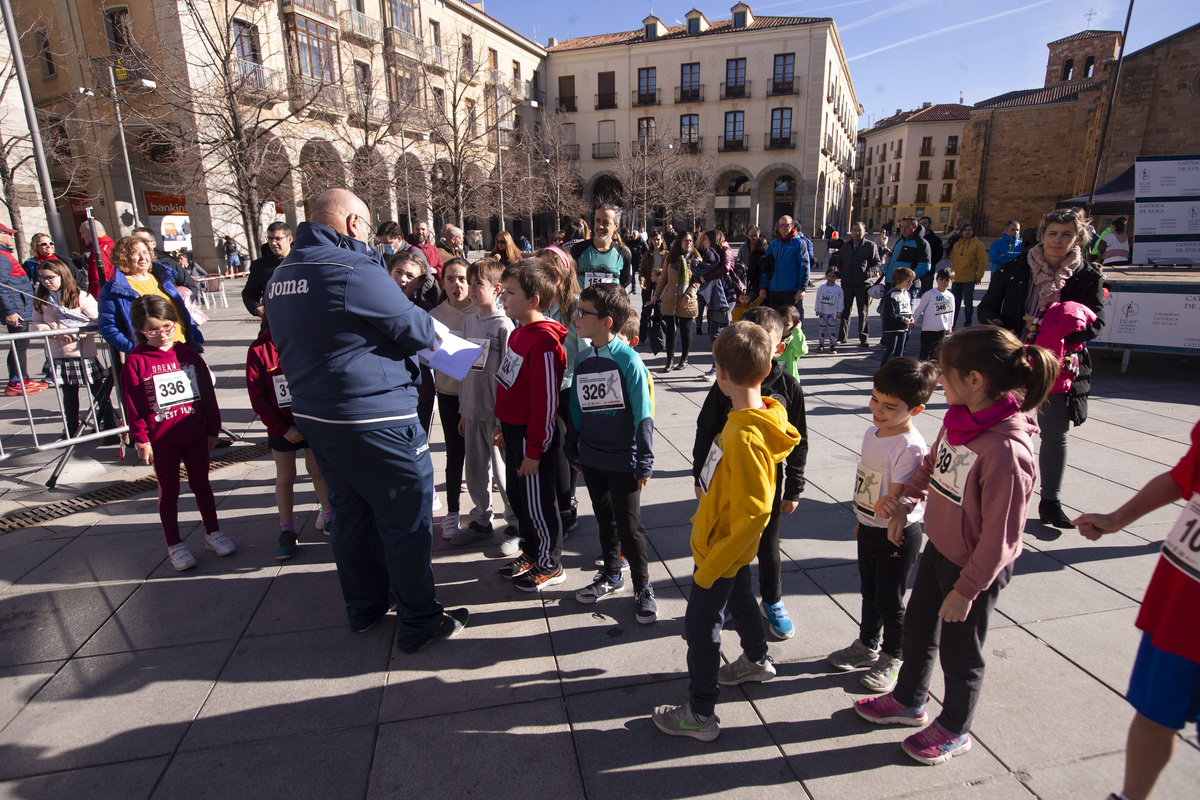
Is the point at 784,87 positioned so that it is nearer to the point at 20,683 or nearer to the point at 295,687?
the point at 295,687

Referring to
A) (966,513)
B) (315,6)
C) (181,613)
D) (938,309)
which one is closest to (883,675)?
(966,513)

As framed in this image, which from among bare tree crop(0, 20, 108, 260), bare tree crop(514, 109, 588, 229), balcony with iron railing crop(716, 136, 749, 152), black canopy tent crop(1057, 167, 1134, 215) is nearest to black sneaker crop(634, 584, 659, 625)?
black canopy tent crop(1057, 167, 1134, 215)

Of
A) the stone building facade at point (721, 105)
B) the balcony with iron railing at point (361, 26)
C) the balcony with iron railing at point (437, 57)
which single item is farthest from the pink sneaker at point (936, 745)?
the stone building facade at point (721, 105)

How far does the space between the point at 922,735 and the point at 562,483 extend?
205cm

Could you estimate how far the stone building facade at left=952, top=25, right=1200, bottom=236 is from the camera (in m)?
21.1

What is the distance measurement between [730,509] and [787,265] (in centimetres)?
685

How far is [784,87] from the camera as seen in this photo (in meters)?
41.3

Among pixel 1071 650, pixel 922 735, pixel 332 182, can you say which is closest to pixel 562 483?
pixel 922 735

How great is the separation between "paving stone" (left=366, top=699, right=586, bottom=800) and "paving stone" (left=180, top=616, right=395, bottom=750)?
0.24m

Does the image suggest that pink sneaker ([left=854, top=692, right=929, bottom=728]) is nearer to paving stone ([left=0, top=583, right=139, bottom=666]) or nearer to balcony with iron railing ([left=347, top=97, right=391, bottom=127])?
paving stone ([left=0, top=583, right=139, bottom=666])

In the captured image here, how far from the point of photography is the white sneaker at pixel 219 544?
12.4 ft

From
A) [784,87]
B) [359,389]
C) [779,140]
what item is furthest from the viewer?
[779,140]

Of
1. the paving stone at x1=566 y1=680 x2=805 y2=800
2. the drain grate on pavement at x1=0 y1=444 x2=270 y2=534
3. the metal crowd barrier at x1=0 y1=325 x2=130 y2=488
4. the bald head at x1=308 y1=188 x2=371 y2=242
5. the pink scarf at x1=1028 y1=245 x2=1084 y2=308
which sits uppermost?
the bald head at x1=308 y1=188 x2=371 y2=242

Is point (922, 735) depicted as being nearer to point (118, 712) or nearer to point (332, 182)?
point (118, 712)
